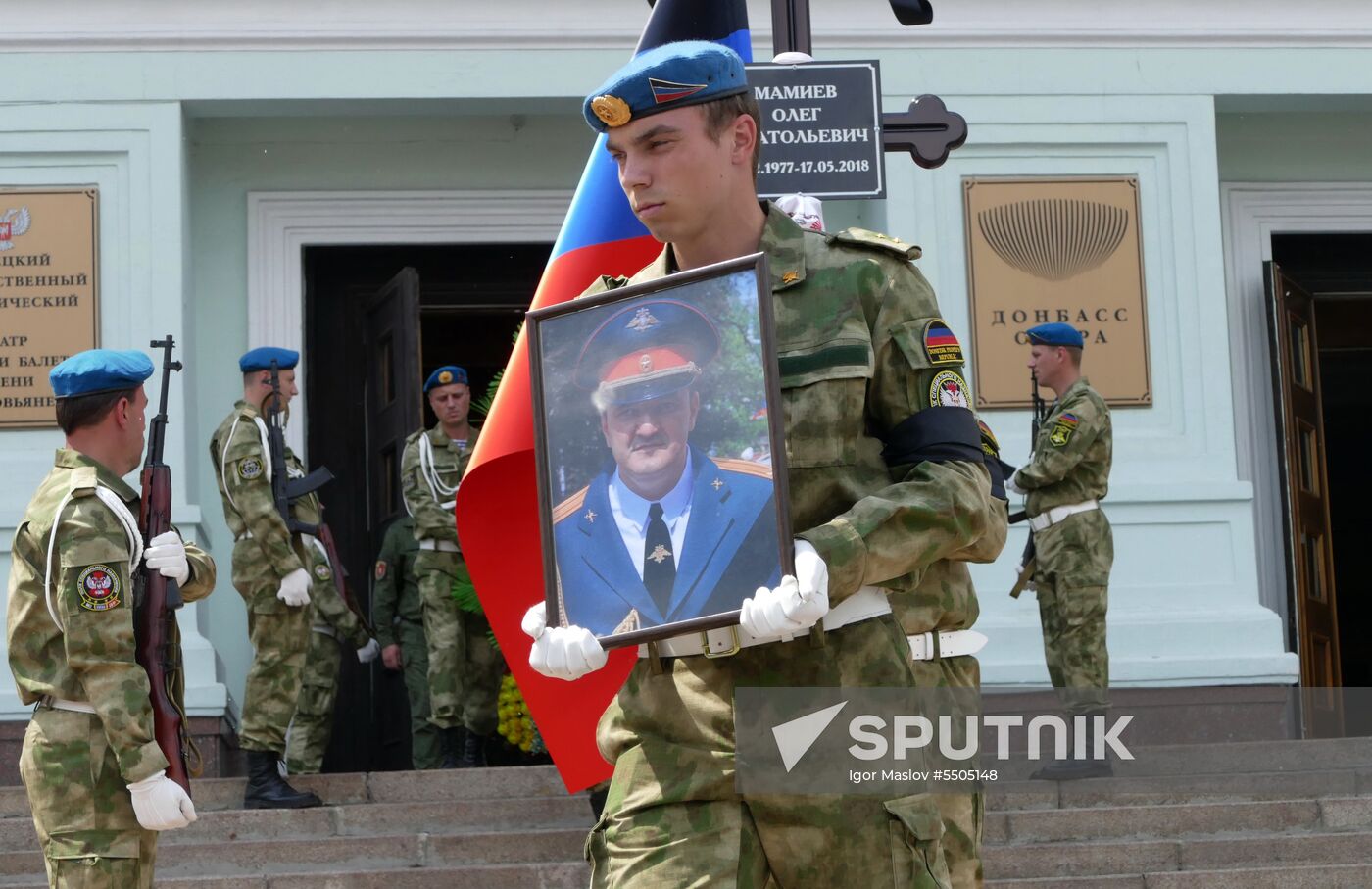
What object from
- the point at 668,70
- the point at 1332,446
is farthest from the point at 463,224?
the point at 1332,446

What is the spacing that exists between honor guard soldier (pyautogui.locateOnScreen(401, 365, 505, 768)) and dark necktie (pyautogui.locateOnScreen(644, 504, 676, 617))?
22.5 feet

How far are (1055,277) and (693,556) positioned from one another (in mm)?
8769

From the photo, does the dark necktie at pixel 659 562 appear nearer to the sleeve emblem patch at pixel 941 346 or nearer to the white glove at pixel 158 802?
the sleeve emblem patch at pixel 941 346

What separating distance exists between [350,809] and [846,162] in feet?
11.3

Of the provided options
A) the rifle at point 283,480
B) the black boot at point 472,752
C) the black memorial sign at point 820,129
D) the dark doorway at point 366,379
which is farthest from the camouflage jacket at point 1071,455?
the dark doorway at point 366,379

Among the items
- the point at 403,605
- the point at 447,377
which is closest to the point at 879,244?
the point at 447,377

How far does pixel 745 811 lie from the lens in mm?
3117

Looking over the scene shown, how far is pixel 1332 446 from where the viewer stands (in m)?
21.6

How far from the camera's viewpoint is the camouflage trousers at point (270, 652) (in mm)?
8344

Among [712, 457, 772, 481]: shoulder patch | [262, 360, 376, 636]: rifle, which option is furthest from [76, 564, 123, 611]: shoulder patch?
[262, 360, 376, 636]: rifle

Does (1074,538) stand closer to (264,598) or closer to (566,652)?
(264,598)

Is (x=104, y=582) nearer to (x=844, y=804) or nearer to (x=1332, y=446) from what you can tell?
(x=844, y=804)

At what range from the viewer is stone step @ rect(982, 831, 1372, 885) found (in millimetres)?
7551

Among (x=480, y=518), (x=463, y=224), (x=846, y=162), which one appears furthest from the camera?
(x=463, y=224)
